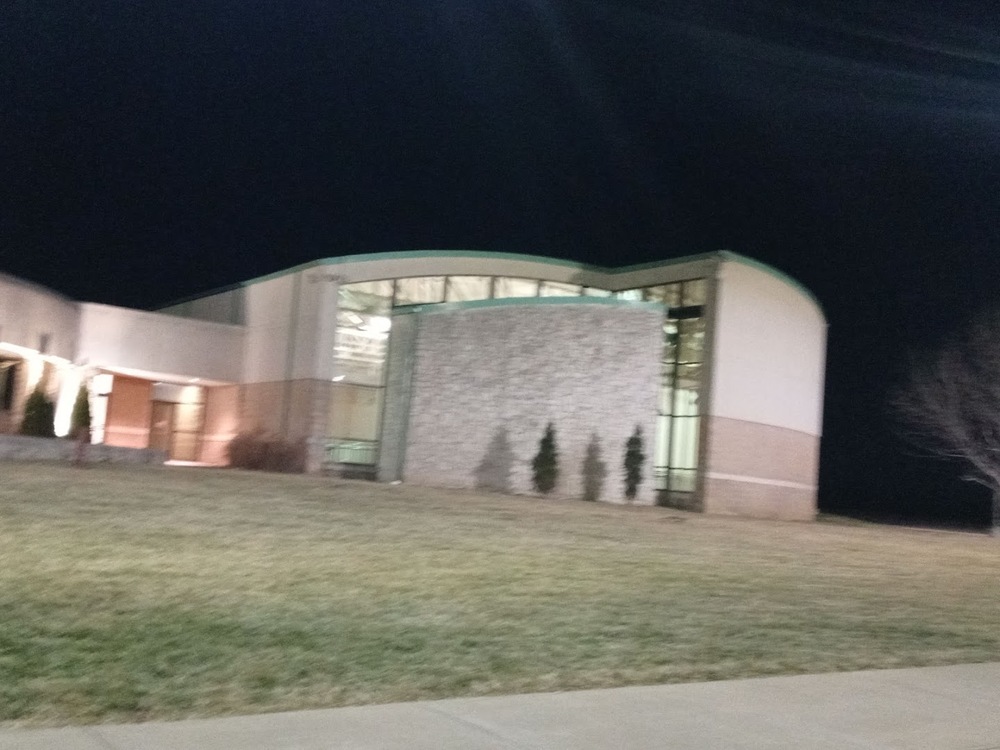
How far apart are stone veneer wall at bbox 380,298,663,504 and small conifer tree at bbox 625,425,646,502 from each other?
18 cm

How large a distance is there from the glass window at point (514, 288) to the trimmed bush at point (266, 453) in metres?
7.49

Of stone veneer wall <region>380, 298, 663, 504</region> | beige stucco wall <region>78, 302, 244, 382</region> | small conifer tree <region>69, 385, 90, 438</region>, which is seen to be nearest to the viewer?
stone veneer wall <region>380, 298, 663, 504</region>

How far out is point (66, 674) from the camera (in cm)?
651

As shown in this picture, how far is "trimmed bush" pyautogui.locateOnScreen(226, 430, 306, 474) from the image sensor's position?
3024 cm

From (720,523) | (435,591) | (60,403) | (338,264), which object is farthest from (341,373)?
(435,591)

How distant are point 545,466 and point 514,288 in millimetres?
8142

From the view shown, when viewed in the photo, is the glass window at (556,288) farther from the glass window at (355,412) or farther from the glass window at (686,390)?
the glass window at (355,412)

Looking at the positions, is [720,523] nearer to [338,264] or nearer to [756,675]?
[338,264]

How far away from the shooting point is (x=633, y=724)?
658 cm

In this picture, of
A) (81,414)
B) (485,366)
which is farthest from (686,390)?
(81,414)

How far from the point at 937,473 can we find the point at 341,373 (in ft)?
140

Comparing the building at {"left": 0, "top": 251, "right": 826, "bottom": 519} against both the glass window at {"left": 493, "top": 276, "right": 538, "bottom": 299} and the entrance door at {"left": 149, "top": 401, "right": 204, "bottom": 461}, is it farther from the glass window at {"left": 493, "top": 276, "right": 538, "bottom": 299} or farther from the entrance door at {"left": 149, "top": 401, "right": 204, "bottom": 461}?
the entrance door at {"left": 149, "top": 401, "right": 204, "bottom": 461}

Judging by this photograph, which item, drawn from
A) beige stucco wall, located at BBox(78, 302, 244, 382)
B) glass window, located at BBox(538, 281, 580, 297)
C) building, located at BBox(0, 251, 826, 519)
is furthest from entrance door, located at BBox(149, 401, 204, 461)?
glass window, located at BBox(538, 281, 580, 297)

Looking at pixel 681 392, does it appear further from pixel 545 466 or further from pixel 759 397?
pixel 545 466
